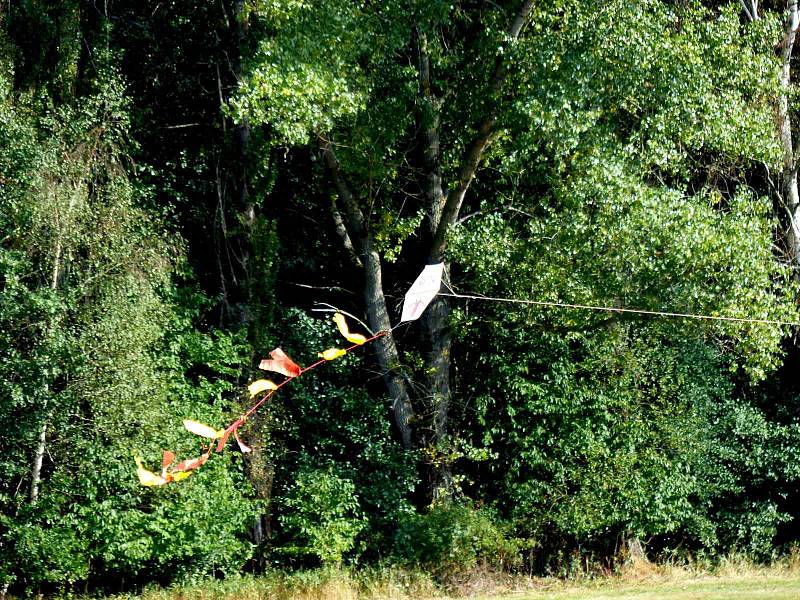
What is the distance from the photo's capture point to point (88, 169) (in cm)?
1159

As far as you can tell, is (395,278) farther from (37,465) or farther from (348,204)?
(37,465)

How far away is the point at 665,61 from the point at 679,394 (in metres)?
4.89

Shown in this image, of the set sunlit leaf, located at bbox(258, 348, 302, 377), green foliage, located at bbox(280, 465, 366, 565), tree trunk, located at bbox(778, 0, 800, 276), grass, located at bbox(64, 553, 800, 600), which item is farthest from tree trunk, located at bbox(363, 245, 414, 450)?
sunlit leaf, located at bbox(258, 348, 302, 377)

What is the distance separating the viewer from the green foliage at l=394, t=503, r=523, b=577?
1245cm

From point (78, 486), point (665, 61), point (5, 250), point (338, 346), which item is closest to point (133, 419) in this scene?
point (78, 486)

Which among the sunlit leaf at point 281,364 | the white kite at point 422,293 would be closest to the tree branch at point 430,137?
→ the white kite at point 422,293

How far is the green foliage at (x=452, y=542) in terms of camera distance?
12.4m

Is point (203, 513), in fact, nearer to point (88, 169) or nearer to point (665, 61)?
point (88, 169)

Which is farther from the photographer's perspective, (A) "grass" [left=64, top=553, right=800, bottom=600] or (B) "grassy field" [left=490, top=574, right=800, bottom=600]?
(A) "grass" [left=64, top=553, right=800, bottom=600]

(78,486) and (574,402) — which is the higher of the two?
(574,402)

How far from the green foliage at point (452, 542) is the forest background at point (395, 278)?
0.04 m

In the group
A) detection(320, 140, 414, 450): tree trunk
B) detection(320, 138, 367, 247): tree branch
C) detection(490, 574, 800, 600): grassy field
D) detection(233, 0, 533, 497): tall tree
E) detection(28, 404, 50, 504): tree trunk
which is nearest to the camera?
detection(490, 574, 800, 600): grassy field

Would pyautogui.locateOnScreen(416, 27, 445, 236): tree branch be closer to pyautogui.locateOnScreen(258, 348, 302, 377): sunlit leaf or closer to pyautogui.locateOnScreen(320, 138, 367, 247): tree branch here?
pyautogui.locateOnScreen(320, 138, 367, 247): tree branch

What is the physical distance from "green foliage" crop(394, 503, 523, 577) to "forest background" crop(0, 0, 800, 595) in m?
0.04
